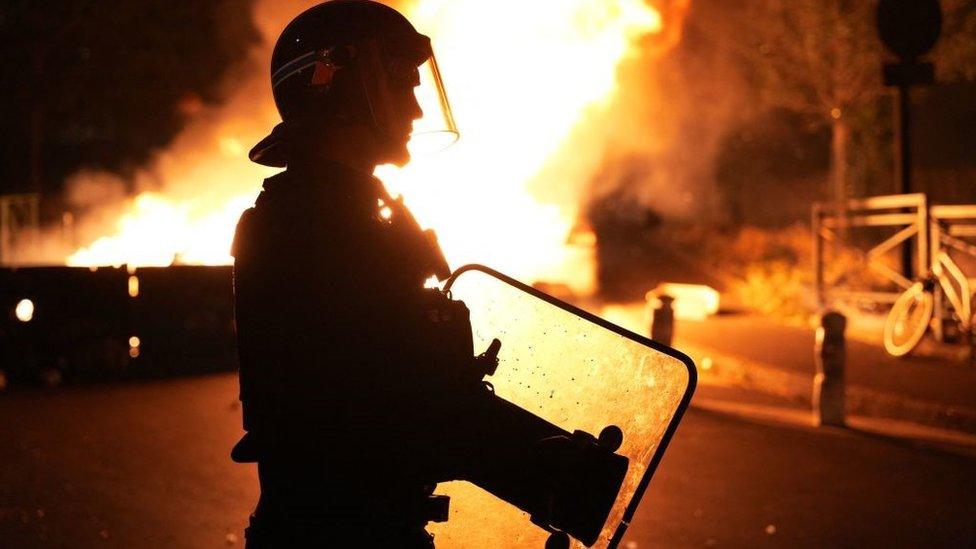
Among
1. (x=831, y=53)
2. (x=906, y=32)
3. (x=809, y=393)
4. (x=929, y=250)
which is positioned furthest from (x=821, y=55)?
(x=809, y=393)

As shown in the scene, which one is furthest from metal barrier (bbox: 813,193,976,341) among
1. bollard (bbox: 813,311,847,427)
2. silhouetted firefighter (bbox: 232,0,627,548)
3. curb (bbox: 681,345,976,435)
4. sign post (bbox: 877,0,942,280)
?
silhouetted firefighter (bbox: 232,0,627,548)

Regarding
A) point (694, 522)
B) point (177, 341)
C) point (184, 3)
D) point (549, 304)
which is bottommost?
point (694, 522)

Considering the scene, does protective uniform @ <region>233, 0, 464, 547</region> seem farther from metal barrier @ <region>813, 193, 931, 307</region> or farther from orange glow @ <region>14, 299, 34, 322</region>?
metal barrier @ <region>813, 193, 931, 307</region>

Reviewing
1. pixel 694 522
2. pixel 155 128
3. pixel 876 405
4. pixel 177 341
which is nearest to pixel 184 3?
pixel 155 128

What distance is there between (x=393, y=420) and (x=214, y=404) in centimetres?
771

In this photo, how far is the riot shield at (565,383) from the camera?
1826 millimetres

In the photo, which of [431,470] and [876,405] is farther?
[876,405]

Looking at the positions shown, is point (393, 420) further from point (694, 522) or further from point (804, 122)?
point (804, 122)

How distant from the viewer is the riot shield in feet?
5.99

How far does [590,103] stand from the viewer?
50.6 ft

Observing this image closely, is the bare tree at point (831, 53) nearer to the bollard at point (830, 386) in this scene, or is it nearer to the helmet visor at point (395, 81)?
the bollard at point (830, 386)

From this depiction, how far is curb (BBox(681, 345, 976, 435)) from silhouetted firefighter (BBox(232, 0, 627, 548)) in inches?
281

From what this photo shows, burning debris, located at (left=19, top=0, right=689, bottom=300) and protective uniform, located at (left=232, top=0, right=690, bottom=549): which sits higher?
burning debris, located at (left=19, top=0, right=689, bottom=300)

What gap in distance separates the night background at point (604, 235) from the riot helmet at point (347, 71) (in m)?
3.50
